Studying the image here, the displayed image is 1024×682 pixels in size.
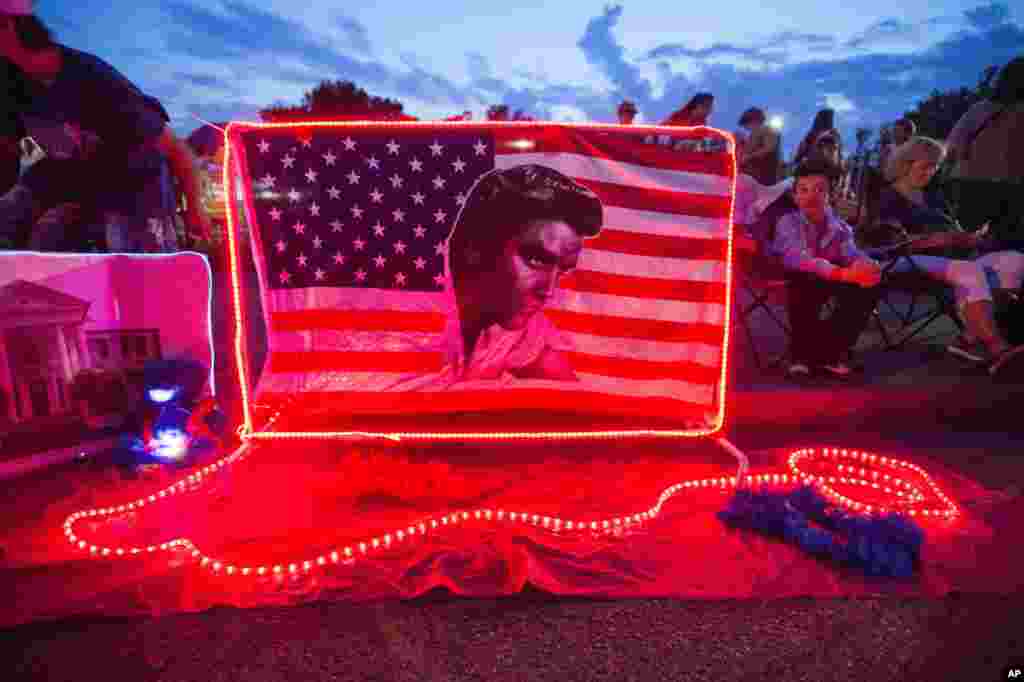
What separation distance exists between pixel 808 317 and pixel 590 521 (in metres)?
2.94

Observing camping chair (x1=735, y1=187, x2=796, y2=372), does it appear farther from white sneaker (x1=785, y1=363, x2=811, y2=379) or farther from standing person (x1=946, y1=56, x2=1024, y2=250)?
standing person (x1=946, y1=56, x2=1024, y2=250)

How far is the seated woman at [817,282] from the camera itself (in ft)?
14.9

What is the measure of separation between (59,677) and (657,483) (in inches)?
99.7

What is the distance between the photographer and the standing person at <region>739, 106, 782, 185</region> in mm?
7760

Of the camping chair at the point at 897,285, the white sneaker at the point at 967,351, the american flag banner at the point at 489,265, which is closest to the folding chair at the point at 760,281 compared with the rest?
the camping chair at the point at 897,285

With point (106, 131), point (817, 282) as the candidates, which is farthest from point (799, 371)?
point (106, 131)

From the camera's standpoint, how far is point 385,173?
10.5 feet

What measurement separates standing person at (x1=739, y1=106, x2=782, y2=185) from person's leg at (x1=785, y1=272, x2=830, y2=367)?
367 centimetres

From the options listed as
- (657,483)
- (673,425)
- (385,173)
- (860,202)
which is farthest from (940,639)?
(860,202)

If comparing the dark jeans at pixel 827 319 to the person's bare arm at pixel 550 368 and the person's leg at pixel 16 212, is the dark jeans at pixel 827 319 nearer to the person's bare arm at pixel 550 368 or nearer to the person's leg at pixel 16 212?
the person's bare arm at pixel 550 368

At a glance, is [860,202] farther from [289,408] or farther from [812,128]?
[289,408]

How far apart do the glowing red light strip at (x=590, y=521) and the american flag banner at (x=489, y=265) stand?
0.52m

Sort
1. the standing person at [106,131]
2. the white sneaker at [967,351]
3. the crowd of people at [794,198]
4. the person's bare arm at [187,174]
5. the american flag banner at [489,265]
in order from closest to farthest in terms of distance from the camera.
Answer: the american flag banner at [489,265] < the standing person at [106,131] < the crowd of people at [794,198] < the person's bare arm at [187,174] < the white sneaker at [967,351]

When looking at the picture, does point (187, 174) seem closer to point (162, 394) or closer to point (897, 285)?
point (162, 394)
